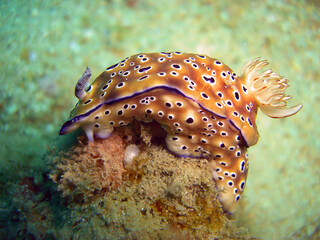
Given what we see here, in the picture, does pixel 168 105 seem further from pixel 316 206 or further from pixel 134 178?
pixel 316 206

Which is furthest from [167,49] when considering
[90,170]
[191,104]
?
[90,170]

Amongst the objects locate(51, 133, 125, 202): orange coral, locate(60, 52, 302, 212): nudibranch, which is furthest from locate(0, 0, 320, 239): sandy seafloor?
locate(51, 133, 125, 202): orange coral

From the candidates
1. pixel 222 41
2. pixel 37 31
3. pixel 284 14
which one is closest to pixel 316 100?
pixel 284 14

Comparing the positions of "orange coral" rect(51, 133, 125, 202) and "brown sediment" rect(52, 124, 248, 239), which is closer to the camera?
"brown sediment" rect(52, 124, 248, 239)

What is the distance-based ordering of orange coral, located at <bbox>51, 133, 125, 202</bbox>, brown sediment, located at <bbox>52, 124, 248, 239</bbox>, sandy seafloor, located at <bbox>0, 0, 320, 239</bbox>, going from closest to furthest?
brown sediment, located at <bbox>52, 124, 248, 239</bbox> → orange coral, located at <bbox>51, 133, 125, 202</bbox> → sandy seafloor, located at <bbox>0, 0, 320, 239</bbox>

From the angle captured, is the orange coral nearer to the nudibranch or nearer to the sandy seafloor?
the nudibranch

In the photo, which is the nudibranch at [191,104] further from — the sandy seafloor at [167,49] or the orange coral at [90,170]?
the sandy seafloor at [167,49]
